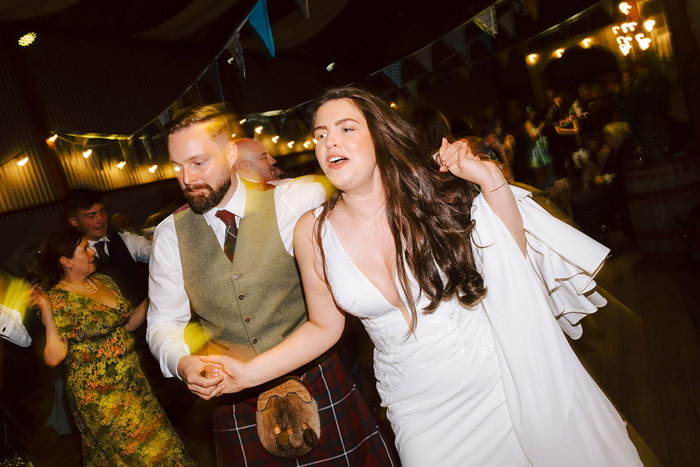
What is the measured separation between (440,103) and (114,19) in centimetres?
798

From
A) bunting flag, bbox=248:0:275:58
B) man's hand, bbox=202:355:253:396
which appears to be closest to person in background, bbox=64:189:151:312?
bunting flag, bbox=248:0:275:58

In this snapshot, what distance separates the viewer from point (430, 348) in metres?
1.46

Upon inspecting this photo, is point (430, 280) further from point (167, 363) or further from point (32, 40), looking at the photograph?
point (32, 40)

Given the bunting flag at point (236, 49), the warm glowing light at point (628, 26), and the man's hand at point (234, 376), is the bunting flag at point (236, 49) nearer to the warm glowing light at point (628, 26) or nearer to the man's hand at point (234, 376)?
the man's hand at point (234, 376)

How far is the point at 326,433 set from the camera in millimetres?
1809

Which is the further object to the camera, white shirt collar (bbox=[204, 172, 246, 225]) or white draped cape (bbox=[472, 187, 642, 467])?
white shirt collar (bbox=[204, 172, 246, 225])

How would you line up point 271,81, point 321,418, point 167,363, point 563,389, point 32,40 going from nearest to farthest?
point 563,389, point 167,363, point 321,418, point 32,40, point 271,81

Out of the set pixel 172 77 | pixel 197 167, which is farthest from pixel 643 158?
pixel 172 77

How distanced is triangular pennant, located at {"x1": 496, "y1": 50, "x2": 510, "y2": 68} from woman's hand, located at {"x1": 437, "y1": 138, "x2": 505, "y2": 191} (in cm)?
1116

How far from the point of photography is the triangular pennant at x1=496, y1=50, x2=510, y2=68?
11.2 metres

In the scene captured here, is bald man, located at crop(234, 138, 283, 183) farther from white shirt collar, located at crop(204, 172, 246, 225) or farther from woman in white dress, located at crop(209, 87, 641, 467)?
woman in white dress, located at crop(209, 87, 641, 467)

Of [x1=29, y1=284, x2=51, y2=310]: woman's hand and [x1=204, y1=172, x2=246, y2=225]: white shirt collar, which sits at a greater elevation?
[x1=204, y1=172, x2=246, y2=225]: white shirt collar

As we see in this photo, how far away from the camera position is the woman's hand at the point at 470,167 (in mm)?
1272

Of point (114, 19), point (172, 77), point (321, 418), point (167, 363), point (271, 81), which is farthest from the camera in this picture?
point (271, 81)
